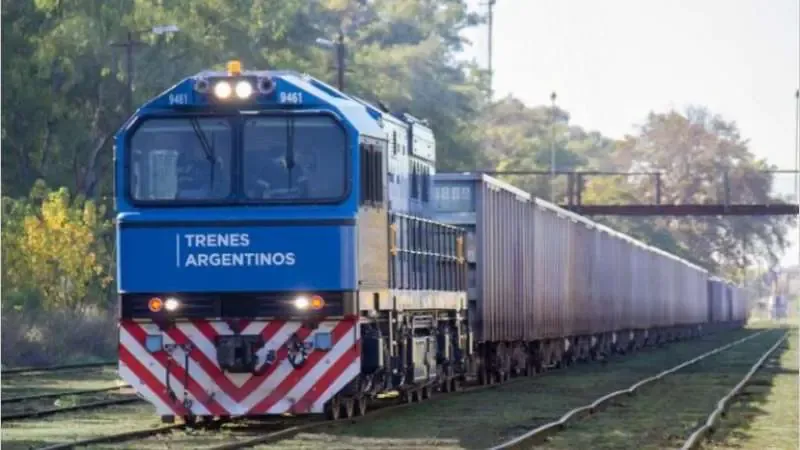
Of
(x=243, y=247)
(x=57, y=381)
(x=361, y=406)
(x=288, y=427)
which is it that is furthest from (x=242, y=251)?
(x=57, y=381)

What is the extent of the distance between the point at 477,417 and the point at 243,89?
16.2 feet

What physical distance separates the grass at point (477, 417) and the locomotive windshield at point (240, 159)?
241cm

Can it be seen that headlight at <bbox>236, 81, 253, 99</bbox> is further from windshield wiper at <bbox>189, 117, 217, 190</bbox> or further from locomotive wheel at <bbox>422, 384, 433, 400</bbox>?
locomotive wheel at <bbox>422, 384, 433, 400</bbox>

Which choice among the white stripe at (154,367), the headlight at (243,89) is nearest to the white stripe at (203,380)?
the white stripe at (154,367)

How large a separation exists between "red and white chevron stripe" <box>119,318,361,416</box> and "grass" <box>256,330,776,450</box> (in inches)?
20.5

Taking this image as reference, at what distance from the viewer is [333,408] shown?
20.1 meters

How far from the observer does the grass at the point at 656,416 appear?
1873 centimetres

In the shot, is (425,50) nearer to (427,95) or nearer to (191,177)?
(427,95)

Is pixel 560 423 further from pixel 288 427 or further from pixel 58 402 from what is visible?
pixel 58 402

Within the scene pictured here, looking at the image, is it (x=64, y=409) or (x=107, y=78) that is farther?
(x=107, y=78)

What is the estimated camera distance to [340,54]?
165 feet

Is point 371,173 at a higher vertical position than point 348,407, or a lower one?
higher

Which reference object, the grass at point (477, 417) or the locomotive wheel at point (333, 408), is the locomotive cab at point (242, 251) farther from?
the locomotive wheel at point (333, 408)

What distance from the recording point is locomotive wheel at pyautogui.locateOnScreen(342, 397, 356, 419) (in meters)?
20.4
